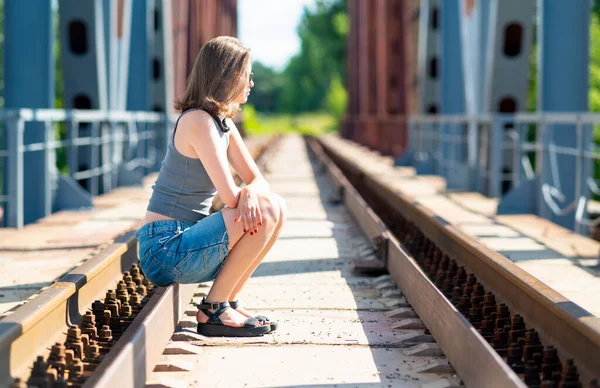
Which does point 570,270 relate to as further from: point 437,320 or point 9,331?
point 9,331

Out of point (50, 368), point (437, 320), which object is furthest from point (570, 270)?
point (50, 368)

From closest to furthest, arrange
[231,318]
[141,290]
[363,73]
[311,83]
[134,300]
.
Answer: [231,318] → [134,300] → [141,290] → [363,73] → [311,83]

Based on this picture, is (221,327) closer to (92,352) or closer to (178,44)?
(92,352)

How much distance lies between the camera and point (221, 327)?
3.84m

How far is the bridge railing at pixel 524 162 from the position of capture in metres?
7.37

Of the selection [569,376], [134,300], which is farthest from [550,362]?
[134,300]

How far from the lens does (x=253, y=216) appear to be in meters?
3.65

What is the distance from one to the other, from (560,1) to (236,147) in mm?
5380

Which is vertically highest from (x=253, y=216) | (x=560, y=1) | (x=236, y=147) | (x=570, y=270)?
(x=560, y=1)

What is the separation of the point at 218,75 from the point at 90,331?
3.50 feet

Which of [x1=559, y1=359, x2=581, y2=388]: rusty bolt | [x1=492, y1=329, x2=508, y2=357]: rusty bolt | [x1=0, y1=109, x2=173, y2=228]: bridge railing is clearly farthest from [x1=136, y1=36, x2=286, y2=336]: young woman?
[x1=0, y1=109, x2=173, y2=228]: bridge railing

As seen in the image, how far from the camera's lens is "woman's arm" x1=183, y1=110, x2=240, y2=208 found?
3.63 m

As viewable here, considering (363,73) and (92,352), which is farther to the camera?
(363,73)

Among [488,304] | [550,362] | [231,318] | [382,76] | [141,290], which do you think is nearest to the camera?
[550,362]
